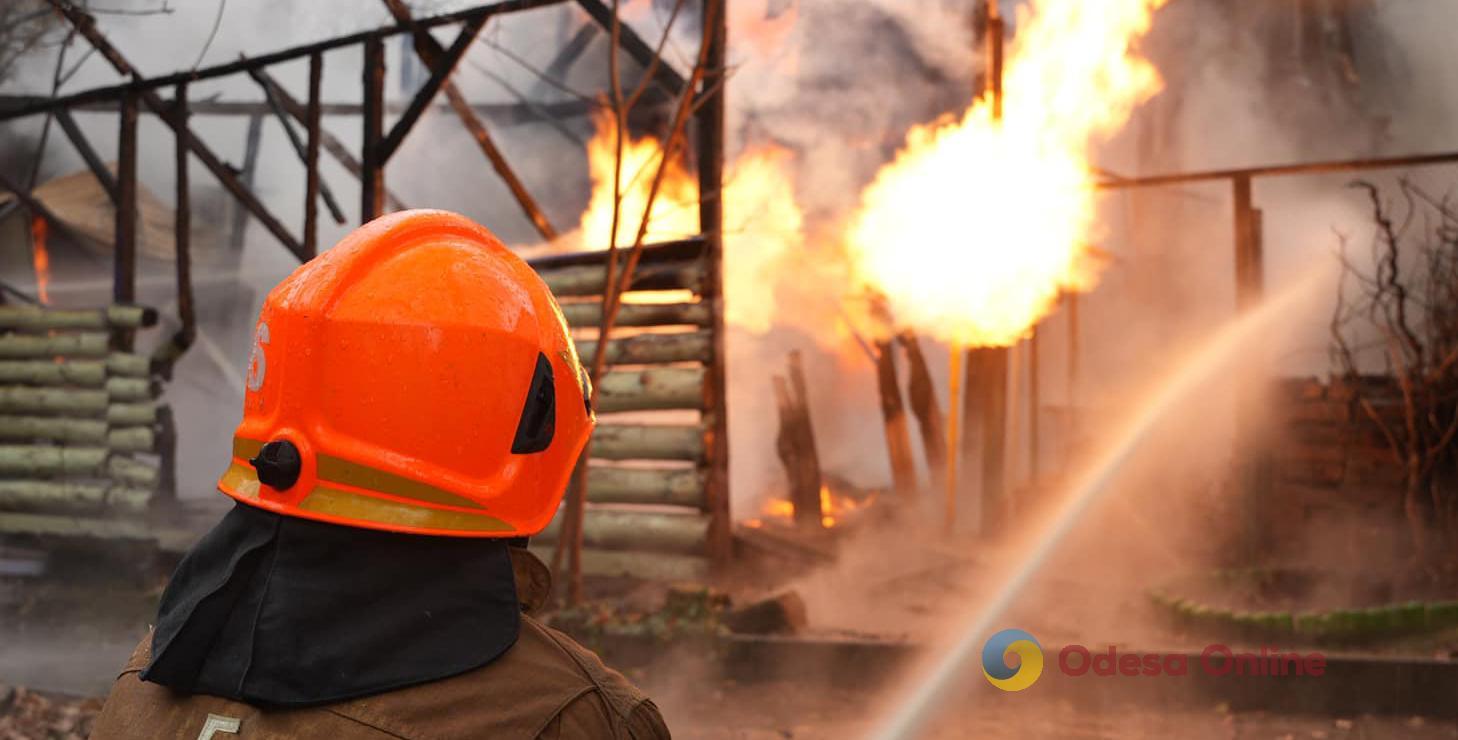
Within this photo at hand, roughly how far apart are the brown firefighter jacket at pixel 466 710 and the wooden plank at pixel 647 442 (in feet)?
22.2

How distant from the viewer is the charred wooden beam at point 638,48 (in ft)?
26.8

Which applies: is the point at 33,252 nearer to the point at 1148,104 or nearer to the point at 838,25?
the point at 838,25

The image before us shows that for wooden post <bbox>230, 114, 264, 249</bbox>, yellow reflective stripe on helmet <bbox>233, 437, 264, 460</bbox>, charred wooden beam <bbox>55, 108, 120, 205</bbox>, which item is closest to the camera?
yellow reflective stripe on helmet <bbox>233, 437, 264, 460</bbox>

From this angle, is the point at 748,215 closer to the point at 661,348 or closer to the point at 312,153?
the point at 661,348

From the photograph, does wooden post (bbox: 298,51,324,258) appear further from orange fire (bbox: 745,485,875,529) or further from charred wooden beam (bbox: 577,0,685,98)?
orange fire (bbox: 745,485,875,529)

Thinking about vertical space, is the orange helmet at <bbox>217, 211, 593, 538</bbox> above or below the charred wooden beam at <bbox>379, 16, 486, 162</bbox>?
below

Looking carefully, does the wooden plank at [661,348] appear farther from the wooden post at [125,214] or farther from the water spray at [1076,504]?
the wooden post at [125,214]

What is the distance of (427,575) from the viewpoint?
1.64 meters

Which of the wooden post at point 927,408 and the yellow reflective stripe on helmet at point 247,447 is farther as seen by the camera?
the wooden post at point 927,408

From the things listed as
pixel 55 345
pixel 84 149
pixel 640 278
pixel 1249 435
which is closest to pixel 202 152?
pixel 84 149

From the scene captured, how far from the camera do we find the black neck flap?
4.96 ft

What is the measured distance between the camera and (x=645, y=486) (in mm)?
8680

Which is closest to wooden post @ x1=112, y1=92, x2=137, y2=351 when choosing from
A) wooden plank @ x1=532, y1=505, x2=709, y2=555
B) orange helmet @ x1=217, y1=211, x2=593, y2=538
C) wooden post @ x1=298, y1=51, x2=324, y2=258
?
wooden post @ x1=298, y1=51, x2=324, y2=258

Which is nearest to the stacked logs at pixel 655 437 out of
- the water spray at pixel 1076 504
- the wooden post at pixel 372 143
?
the wooden post at pixel 372 143
